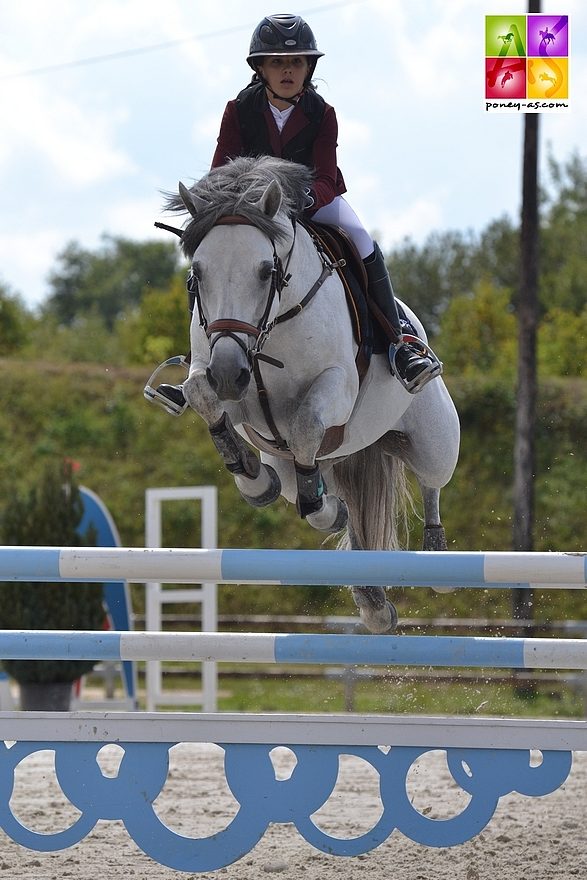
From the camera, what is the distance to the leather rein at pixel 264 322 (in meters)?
3.34

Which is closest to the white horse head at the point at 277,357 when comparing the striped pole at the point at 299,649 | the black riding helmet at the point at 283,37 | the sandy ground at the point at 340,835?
the black riding helmet at the point at 283,37

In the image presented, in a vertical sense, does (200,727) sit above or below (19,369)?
below

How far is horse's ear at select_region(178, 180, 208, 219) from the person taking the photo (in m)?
3.49

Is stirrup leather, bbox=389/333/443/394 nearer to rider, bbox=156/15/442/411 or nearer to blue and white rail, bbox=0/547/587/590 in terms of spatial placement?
rider, bbox=156/15/442/411

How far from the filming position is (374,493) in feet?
15.8

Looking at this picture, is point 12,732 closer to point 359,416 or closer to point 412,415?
point 359,416

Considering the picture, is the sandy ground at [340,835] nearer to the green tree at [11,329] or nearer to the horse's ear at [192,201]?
the horse's ear at [192,201]

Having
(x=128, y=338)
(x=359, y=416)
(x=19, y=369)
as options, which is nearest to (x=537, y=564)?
(x=359, y=416)

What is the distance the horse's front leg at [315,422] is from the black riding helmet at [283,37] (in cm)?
111

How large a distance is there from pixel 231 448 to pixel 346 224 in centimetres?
102

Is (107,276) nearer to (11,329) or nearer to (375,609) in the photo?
(11,329)

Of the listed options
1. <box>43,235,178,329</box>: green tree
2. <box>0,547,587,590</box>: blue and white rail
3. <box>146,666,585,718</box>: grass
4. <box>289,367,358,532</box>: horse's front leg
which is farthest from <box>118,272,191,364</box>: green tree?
<box>43,235,178,329</box>: green tree

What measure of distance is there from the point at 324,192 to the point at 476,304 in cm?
2108

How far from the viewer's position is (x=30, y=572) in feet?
10.2
